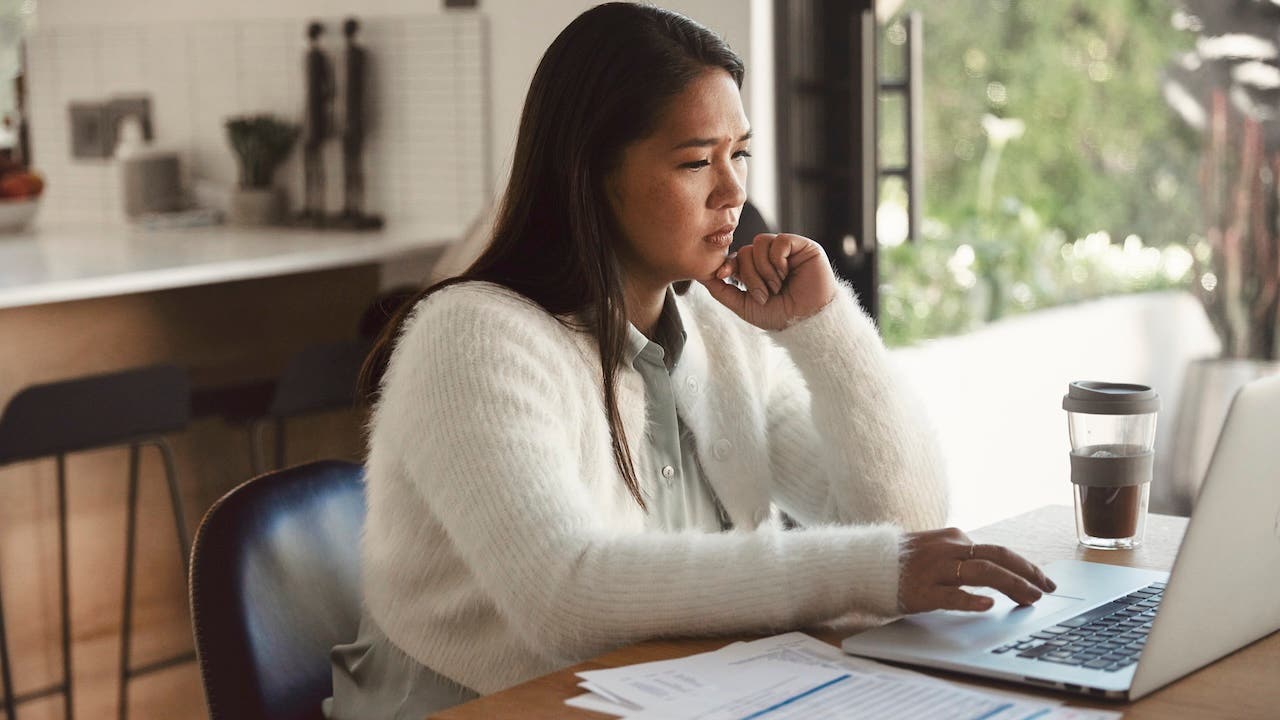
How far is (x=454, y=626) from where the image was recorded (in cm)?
132

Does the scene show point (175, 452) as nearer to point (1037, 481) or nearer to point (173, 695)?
point (173, 695)

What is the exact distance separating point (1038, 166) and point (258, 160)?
7.34ft

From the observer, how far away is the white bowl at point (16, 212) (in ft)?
12.5

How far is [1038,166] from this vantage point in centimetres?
437

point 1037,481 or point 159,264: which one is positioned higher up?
point 159,264

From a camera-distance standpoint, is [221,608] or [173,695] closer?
[221,608]

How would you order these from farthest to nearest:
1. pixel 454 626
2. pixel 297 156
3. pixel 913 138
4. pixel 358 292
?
pixel 297 156, pixel 358 292, pixel 913 138, pixel 454 626

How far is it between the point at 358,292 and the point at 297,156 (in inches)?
22.3

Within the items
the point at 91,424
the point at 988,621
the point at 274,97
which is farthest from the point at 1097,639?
the point at 274,97

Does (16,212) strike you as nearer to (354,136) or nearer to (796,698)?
(354,136)

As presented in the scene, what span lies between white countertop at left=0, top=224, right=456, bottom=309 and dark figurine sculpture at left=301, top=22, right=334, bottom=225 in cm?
12

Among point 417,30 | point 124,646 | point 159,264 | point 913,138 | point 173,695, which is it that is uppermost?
point 417,30

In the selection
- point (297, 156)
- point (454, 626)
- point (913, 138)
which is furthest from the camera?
point (297, 156)

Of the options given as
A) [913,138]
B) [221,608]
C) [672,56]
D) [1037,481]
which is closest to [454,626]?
[221,608]
